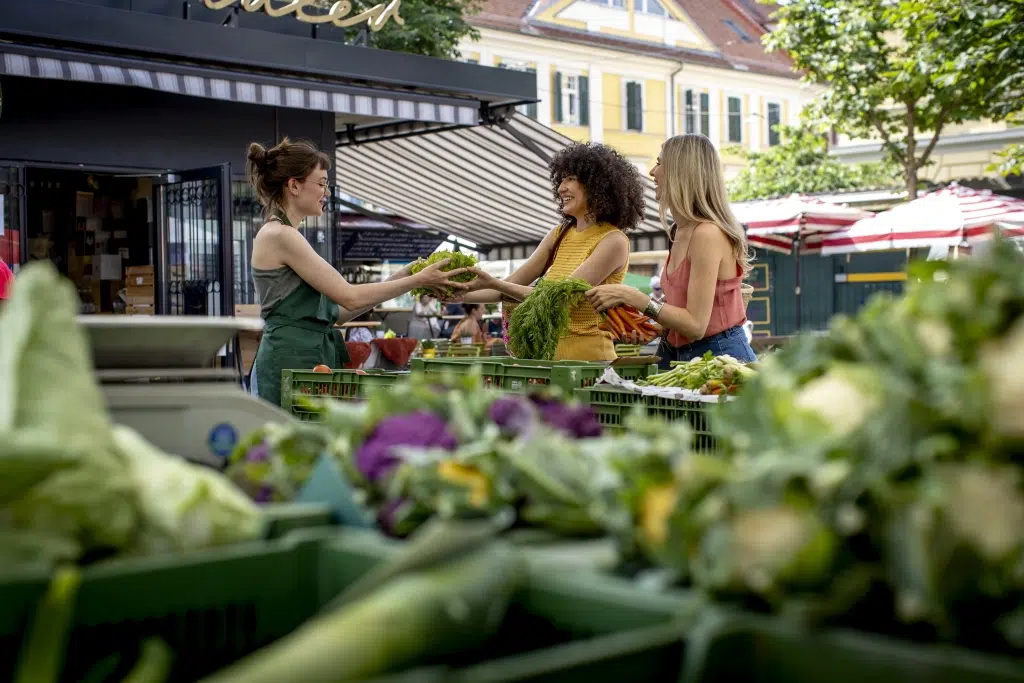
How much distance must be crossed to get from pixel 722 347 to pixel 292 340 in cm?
192

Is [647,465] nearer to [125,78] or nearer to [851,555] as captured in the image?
[851,555]

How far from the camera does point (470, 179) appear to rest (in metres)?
15.5

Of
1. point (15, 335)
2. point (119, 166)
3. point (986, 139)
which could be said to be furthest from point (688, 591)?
point (986, 139)

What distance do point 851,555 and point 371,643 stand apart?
18.7 inches

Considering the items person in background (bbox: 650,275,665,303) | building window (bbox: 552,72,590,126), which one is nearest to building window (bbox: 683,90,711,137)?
building window (bbox: 552,72,590,126)

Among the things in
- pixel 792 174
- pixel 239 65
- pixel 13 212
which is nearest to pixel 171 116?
pixel 239 65

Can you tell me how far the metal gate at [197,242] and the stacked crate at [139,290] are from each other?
218 millimetres

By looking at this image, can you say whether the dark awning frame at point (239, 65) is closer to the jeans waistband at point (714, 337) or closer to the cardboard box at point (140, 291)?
the cardboard box at point (140, 291)

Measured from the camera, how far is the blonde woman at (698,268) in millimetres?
4777

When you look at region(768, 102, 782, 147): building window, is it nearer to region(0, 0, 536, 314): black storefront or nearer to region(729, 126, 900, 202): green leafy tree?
region(729, 126, 900, 202): green leafy tree

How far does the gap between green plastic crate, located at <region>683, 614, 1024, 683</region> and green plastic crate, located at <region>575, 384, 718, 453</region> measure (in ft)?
9.19

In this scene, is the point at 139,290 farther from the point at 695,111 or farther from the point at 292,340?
the point at 695,111

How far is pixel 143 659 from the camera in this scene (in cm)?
116

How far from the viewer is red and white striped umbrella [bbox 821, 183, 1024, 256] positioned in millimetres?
14039
